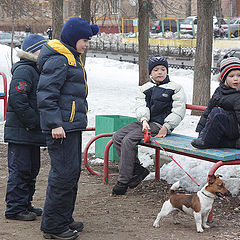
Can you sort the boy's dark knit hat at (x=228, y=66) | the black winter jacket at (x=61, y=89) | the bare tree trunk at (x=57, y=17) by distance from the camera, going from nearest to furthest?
the black winter jacket at (x=61, y=89) < the boy's dark knit hat at (x=228, y=66) < the bare tree trunk at (x=57, y=17)

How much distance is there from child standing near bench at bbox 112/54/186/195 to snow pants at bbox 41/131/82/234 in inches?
57.1

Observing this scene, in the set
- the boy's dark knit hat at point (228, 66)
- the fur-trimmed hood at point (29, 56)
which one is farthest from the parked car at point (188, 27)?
the fur-trimmed hood at point (29, 56)

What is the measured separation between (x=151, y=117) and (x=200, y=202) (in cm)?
157

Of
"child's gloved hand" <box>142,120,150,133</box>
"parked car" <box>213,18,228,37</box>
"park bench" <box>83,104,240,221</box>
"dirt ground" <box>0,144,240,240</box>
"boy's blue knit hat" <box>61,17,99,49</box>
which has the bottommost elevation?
"dirt ground" <box>0,144,240,240</box>

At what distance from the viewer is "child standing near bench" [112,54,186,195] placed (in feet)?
16.9

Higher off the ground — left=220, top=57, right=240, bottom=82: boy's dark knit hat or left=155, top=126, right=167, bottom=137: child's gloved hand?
left=220, top=57, right=240, bottom=82: boy's dark knit hat

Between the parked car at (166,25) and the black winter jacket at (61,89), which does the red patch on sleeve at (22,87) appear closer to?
the black winter jacket at (61,89)

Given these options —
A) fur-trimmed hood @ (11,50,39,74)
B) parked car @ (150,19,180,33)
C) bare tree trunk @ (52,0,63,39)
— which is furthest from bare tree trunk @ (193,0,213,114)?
parked car @ (150,19,180,33)

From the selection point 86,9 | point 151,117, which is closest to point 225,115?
point 151,117

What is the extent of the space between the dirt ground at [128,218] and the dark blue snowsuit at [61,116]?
12.6 inches

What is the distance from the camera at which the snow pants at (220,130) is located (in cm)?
436

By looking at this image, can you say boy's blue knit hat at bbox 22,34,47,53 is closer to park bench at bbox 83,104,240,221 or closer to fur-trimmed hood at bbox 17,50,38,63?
fur-trimmed hood at bbox 17,50,38,63

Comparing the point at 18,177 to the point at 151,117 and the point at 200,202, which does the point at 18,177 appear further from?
the point at 151,117

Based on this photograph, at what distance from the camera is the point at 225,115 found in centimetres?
Answer: 437
